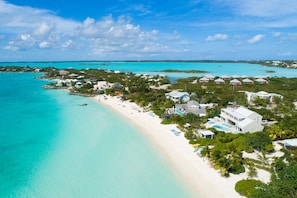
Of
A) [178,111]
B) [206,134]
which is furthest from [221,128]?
[178,111]

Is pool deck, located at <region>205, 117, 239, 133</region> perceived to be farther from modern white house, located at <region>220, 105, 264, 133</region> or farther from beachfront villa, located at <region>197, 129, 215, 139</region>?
beachfront villa, located at <region>197, 129, 215, 139</region>

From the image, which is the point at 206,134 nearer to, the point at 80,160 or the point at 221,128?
the point at 221,128

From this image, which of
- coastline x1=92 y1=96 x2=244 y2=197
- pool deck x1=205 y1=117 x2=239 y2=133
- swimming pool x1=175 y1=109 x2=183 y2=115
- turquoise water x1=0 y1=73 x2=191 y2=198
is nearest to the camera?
coastline x1=92 y1=96 x2=244 y2=197

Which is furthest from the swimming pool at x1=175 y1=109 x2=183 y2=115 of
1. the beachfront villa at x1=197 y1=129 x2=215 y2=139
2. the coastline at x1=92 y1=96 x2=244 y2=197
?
the beachfront villa at x1=197 y1=129 x2=215 y2=139

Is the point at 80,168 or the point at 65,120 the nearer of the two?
the point at 80,168

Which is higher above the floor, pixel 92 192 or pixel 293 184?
pixel 293 184

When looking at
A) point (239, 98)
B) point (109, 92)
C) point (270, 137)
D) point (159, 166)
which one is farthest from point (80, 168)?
point (109, 92)

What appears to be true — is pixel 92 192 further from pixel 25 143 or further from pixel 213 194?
pixel 25 143
